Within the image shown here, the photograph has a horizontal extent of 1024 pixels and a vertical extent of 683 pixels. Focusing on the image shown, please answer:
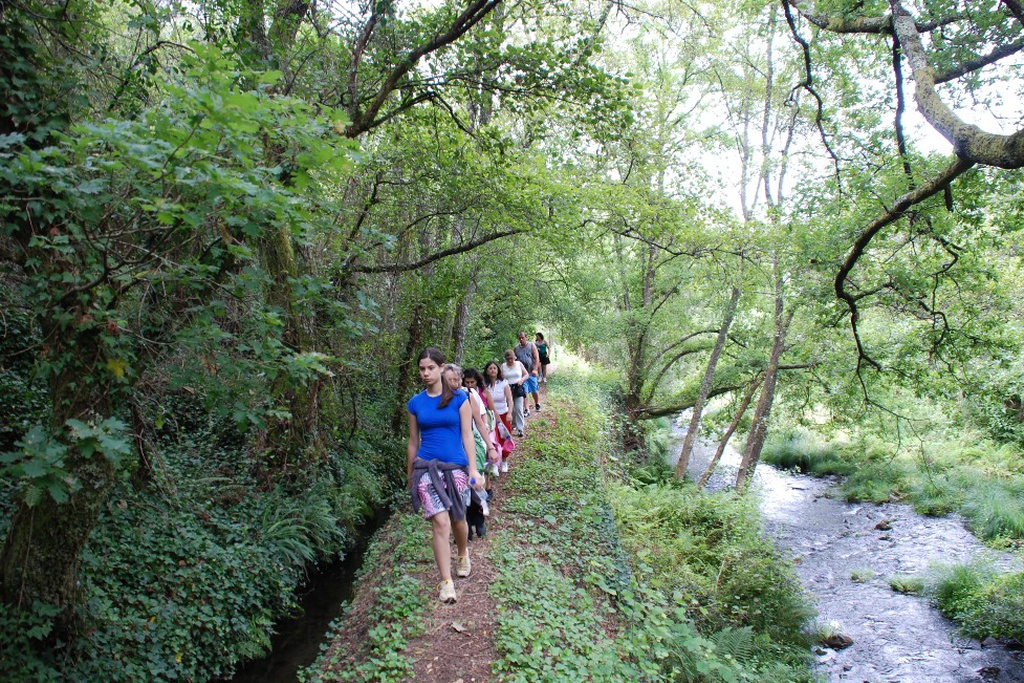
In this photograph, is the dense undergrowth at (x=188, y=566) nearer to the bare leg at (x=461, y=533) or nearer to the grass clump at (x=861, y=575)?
the bare leg at (x=461, y=533)

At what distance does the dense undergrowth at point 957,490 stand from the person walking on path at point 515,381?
784cm

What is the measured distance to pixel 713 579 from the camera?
9289 mm

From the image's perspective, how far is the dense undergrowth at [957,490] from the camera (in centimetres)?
1046

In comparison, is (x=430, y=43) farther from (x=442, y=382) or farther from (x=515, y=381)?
(x=515, y=381)

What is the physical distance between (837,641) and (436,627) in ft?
26.9

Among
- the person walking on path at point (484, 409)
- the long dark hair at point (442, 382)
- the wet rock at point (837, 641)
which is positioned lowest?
the wet rock at point (837, 641)

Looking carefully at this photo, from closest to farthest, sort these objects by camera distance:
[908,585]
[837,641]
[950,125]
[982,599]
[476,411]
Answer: [950,125]
[476,411]
[837,641]
[982,599]
[908,585]

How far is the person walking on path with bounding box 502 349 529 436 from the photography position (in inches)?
421

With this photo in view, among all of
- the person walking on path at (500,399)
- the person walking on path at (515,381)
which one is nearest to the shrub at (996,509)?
the person walking on path at (515,381)

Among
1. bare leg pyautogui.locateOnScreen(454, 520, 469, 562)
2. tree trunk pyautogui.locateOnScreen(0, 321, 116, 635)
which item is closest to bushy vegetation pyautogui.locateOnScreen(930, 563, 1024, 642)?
bare leg pyautogui.locateOnScreen(454, 520, 469, 562)

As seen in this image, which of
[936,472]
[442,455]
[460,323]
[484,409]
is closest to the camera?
[442,455]

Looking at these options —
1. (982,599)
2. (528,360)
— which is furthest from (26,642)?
(982,599)

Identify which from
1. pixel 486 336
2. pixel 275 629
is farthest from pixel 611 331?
pixel 275 629

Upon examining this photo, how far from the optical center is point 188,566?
647cm
